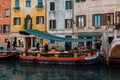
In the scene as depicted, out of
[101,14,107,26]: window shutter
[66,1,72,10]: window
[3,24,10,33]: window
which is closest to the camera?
[101,14,107,26]: window shutter

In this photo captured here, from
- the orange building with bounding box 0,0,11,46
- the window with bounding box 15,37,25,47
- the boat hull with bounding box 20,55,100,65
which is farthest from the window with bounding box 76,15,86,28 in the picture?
the orange building with bounding box 0,0,11,46

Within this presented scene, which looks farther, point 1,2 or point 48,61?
point 1,2

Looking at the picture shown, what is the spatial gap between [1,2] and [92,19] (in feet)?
47.5

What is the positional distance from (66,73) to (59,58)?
5.97 metres

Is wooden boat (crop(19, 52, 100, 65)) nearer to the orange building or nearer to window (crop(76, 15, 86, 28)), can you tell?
window (crop(76, 15, 86, 28))

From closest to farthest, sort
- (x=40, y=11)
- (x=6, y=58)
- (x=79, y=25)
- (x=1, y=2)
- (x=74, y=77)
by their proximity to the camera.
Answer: (x=74, y=77)
(x=6, y=58)
(x=79, y=25)
(x=40, y=11)
(x=1, y=2)

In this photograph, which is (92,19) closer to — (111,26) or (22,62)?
(111,26)

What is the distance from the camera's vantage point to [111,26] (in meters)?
41.8

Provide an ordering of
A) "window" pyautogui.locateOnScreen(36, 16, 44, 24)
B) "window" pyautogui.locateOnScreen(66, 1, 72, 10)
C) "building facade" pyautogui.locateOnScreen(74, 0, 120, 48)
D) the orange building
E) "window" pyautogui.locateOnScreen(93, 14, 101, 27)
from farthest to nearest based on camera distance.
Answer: the orange building
"window" pyautogui.locateOnScreen(36, 16, 44, 24)
"window" pyautogui.locateOnScreen(66, 1, 72, 10)
"window" pyautogui.locateOnScreen(93, 14, 101, 27)
"building facade" pyautogui.locateOnScreen(74, 0, 120, 48)

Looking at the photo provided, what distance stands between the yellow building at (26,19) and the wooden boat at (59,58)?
9178mm

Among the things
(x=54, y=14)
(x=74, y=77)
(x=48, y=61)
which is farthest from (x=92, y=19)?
(x=74, y=77)

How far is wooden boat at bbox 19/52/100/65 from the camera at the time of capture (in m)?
35.0

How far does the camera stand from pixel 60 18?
46.5 meters

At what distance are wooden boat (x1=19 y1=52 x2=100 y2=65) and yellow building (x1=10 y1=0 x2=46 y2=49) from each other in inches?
361
